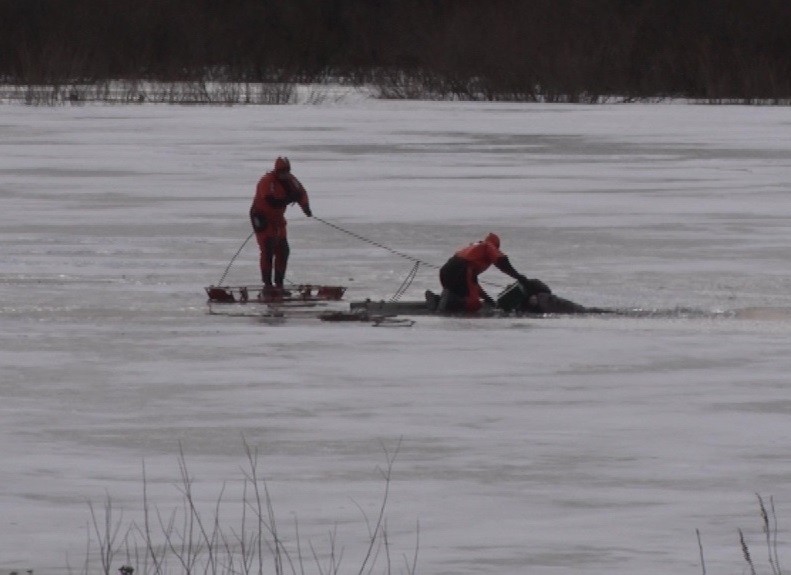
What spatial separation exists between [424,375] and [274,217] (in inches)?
158

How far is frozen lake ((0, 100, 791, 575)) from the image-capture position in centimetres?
694

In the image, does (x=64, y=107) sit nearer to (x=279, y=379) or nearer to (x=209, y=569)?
(x=279, y=379)

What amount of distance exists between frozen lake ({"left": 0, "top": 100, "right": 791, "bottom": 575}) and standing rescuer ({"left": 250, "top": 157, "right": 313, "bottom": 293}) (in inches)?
20.0

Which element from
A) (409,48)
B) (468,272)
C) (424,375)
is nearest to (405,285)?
(468,272)

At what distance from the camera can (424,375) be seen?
33.7 ft

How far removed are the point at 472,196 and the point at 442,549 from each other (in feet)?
48.8

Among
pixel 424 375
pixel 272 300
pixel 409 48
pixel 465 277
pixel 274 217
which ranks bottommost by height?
pixel 424 375

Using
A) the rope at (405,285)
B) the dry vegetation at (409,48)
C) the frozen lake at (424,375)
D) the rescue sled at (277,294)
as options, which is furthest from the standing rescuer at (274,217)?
the dry vegetation at (409,48)

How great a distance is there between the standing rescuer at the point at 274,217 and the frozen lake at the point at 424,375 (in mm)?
507

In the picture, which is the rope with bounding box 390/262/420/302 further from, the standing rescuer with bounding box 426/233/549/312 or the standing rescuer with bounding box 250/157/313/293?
the standing rescuer with bounding box 250/157/313/293

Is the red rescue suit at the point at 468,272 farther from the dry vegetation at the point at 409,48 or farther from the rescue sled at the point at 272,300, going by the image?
the dry vegetation at the point at 409,48

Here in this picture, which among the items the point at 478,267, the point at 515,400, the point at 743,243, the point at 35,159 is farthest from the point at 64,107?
the point at 515,400

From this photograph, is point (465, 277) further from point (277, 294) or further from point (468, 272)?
point (277, 294)

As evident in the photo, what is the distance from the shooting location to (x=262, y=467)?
779 centimetres
